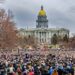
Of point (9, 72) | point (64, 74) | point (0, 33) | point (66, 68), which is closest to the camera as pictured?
point (9, 72)

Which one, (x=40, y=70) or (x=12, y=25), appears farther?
(x=12, y=25)

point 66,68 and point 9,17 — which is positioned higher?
point 9,17

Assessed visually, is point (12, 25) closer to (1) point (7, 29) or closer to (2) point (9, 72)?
(1) point (7, 29)

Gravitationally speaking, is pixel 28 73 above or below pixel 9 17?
below

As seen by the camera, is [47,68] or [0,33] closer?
[47,68]

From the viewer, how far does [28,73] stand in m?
24.6

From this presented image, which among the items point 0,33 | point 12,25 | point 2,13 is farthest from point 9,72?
point 12,25

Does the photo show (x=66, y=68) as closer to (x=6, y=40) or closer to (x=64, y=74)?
(x=64, y=74)

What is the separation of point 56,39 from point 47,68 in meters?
167

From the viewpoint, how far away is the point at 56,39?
192875mm

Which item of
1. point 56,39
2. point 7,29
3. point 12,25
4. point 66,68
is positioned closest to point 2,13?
point 7,29

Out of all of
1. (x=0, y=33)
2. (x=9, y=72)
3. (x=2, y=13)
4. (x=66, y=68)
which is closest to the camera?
(x=9, y=72)

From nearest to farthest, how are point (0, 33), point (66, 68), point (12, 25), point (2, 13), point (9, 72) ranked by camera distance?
Result: point (9, 72), point (66, 68), point (0, 33), point (2, 13), point (12, 25)

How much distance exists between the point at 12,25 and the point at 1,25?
11.9 m
